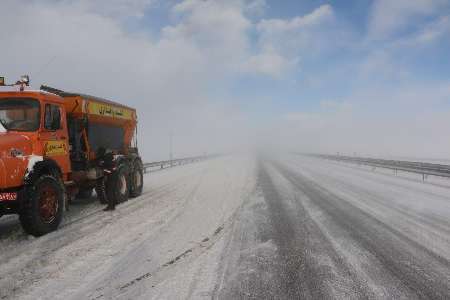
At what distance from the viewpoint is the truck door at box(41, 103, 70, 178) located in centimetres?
719

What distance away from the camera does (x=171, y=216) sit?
27.2 feet

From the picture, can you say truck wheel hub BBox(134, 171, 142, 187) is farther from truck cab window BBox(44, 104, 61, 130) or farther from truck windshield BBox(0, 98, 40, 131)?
truck windshield BBox(0, 98, 40, 131)

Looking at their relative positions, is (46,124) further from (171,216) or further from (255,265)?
(255,265)

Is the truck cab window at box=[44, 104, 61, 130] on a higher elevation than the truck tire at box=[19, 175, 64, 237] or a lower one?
higher

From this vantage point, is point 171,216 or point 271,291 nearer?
point 271,291

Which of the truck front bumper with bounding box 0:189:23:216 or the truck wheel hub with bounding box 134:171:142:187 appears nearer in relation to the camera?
the truck front bumper with bounding box 0:189:23:216

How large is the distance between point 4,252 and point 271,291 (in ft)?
13.9

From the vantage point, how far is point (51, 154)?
24.0ft

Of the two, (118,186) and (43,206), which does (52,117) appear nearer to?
(43,206)

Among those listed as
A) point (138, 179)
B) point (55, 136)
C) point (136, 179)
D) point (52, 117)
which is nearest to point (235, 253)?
point (55, 136)

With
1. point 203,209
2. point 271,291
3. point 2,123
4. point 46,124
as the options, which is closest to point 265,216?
point 203,209

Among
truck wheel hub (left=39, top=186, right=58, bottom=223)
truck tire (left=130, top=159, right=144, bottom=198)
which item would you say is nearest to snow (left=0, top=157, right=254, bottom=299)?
truck wheel hub (left=39, top=186, right=58, bottom=223)

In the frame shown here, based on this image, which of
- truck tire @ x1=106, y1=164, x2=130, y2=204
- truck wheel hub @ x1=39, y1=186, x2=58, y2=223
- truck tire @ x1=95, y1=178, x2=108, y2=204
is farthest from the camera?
truck tire @ x1=95, y1=178, x2=108, y2=204

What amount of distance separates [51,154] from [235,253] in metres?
4.36
